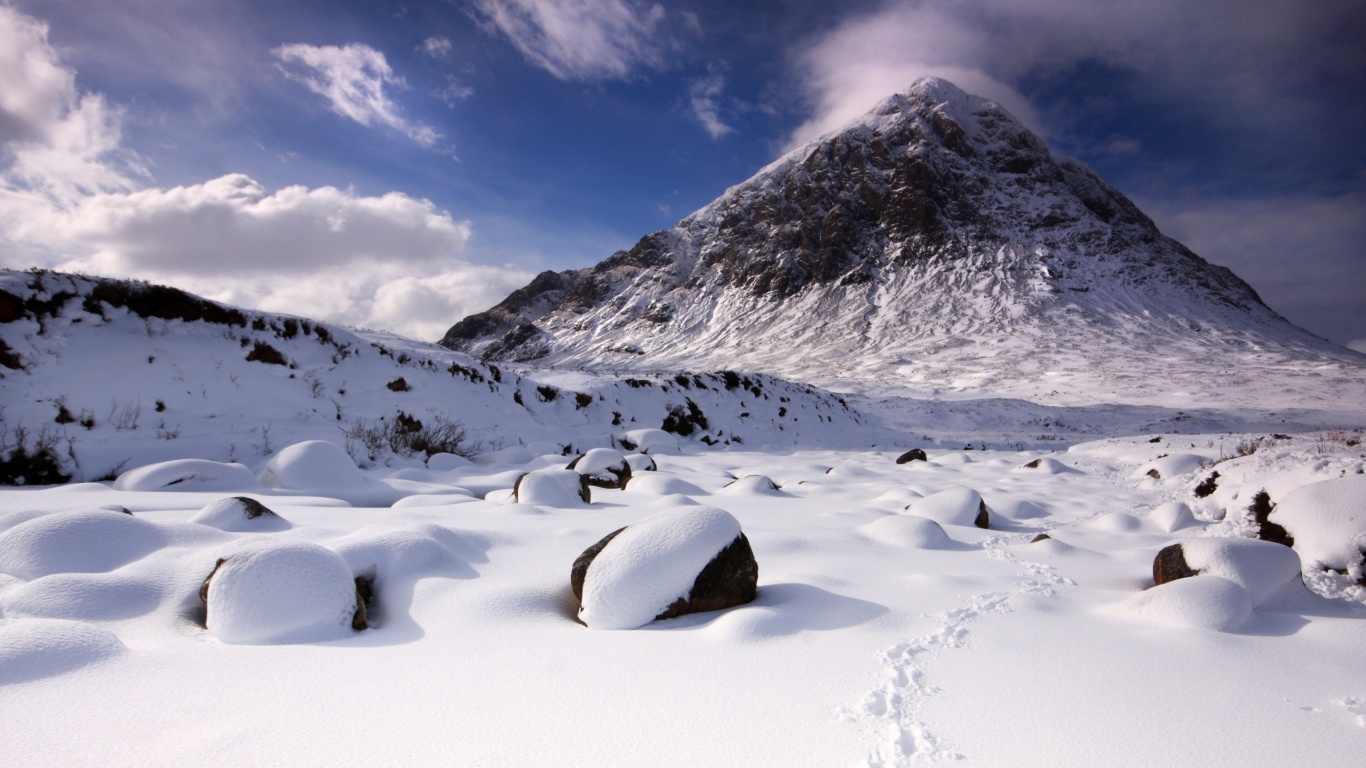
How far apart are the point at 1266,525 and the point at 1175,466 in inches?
150

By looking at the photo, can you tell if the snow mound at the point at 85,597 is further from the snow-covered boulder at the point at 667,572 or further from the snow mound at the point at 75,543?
the snow-covered boulder at the point at 667,572

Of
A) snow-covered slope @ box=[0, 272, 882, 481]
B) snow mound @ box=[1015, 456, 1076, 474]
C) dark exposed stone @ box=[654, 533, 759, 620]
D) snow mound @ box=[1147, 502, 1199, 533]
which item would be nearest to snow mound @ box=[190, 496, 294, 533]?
snow-covered slope @ box=[0, 272, 882, 481]

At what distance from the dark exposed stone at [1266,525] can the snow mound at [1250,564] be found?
67cm

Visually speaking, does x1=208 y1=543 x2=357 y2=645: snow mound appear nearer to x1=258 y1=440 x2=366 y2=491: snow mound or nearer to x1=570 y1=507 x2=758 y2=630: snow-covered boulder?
x1=570 y1=507 x2=758 y2=630: snow-covered boulder

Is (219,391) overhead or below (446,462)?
overhead

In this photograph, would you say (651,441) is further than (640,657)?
Yes

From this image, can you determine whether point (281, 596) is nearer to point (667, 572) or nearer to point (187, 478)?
point (667, 572)

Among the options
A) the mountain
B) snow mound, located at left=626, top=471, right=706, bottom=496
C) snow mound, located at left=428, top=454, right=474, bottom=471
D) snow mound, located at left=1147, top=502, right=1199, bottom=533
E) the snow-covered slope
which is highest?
the mountain

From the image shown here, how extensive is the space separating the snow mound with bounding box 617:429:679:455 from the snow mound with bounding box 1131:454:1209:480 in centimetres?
570

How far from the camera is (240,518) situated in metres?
2.64

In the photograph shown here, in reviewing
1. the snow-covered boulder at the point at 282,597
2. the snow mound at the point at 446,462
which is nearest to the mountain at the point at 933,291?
the snow mound at the point at 446,462

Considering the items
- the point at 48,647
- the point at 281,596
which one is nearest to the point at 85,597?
the point at 48,647

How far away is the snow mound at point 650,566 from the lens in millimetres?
1911

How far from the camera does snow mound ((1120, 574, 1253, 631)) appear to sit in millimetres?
1773
